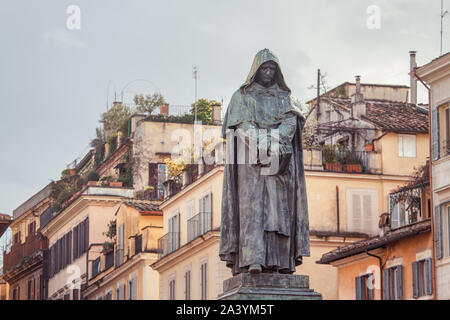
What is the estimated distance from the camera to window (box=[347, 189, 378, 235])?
59375mm

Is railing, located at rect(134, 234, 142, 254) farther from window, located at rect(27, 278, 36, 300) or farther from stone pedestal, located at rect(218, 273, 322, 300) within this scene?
stone pedestal, located at rect(218, 273, 322, 300)

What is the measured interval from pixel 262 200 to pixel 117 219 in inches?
2272

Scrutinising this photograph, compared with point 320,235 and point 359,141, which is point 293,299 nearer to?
point 320,235

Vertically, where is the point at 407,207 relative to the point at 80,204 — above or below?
below

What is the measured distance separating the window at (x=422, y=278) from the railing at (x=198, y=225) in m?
13.6

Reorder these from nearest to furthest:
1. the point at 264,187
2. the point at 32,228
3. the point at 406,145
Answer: the point at 264,187, the point at 406,145, the point at 32,228

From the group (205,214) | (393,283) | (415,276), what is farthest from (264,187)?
(205,214)

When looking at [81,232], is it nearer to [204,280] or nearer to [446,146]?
[204,280]

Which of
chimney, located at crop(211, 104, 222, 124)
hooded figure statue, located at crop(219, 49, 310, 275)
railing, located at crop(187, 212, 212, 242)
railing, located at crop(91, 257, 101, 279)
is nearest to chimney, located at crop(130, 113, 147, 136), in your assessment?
chimney, located at crop(211, 104, 222, 124)

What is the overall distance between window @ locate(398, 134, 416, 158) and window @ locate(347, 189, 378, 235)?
7.65 ft

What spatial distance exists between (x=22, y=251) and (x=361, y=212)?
1991 inches

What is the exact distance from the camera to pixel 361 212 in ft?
195

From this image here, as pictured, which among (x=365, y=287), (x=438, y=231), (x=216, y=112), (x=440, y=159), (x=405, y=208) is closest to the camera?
(x=438, y=231)

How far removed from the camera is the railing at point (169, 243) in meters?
64.9
